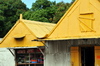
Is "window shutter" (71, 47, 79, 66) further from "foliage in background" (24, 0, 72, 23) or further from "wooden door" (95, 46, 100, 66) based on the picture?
"foliage in background" (24, 0, 72, 23)

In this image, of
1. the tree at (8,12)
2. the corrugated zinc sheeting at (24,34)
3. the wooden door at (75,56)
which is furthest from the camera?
the tree at (8,12)

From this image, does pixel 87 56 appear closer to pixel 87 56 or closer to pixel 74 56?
pixel 87 56

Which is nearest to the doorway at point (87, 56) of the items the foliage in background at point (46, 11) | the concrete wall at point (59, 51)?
the concrete wall at point (59, 51)

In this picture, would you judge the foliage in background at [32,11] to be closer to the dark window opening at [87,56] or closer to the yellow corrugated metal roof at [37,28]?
the yellow corrugated metal roof at [37,28]

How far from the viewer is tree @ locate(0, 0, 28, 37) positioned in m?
44.8

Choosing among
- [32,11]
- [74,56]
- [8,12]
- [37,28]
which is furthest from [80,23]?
[8,12]

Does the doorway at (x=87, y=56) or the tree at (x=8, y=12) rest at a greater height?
the tree at (x=8, y=12)

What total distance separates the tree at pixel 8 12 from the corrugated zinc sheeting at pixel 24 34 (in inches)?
837

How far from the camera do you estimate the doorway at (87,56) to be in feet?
66.3

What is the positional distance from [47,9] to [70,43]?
2614 cm

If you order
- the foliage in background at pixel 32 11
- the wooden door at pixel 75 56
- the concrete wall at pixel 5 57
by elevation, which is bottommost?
the concrete wall at pixel 5 57

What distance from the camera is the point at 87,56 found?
20781mm

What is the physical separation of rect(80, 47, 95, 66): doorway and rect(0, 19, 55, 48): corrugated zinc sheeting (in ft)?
10.6

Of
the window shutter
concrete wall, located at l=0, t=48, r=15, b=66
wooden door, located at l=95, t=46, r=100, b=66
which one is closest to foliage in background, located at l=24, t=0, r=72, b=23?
concrete wall, located at l=0, t=48, r=15, b=66
